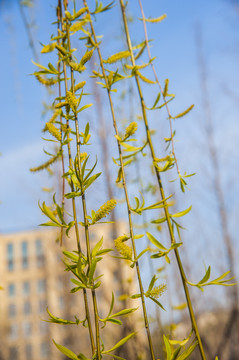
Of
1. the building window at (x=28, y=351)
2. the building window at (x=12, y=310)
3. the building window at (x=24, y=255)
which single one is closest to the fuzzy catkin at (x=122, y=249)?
the building window at (x=28, y=351)

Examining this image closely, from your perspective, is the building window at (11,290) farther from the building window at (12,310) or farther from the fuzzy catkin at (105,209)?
the fuzzy catkin at (105,209)

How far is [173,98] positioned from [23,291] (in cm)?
2137

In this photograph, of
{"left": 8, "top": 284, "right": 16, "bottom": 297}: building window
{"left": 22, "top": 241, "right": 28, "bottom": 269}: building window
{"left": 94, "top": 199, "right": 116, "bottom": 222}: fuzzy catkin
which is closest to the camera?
{"left": 94, "top": 199, "right": 116, "bottom": 222}: fuzzy catkin

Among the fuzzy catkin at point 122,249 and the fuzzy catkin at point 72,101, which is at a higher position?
the fuzzy catkin at point 72,101

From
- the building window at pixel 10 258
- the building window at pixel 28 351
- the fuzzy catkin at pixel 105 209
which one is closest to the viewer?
the fuzzy catkin at pixel 105 209

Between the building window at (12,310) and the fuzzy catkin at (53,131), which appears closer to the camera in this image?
A: the fuzzy catkin at (53,131)

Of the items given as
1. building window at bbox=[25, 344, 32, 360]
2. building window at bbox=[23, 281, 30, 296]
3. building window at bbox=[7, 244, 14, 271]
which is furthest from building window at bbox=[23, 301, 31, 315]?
building window at bbox=[7, 244, 14, 271]

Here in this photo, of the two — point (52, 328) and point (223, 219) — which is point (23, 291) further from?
point (223, 219)

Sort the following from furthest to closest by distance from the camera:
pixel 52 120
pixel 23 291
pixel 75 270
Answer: pixel 23 291 < pixel 52 120 < pixel 75 270

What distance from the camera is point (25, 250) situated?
67.7 feet

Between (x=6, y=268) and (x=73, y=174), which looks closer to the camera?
(x=73, y=174)

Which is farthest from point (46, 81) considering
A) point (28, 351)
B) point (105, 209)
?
point (28, 351)

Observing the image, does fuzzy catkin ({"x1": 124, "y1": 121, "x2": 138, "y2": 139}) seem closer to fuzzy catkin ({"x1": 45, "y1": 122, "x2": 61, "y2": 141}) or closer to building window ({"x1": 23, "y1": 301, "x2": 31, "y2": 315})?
fuzzy catkin ({"x1": 45, "y1": 122, "x2": 61, "y2": 141})

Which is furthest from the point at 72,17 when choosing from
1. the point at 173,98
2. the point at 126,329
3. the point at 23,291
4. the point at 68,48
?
the point at 23,291
